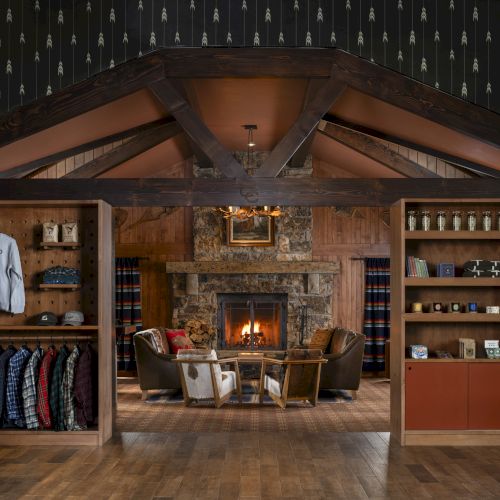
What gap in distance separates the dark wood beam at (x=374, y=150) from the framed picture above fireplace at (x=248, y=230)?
8.46 feet

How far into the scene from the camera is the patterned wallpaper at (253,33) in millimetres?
6582

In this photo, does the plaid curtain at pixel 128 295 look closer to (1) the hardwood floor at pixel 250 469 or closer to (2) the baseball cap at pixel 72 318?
(1) the hardwood floor at pixel 250 469

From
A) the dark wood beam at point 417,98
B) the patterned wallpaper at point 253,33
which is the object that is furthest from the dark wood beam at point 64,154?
the dark wood beam at point 417,98

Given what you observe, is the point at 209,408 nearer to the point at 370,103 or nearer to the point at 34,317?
the point at 34,317

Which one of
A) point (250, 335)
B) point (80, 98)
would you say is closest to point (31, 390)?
point (80, 98)

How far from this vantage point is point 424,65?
6.58 meters

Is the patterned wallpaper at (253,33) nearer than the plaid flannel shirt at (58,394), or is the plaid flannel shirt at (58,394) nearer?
the patterned wallpaper at (253,33)

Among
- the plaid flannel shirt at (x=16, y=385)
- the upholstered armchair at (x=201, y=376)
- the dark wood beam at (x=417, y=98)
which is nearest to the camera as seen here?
the dark wood beam at (x=417, y=98)

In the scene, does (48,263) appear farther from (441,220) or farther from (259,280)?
(259,280)

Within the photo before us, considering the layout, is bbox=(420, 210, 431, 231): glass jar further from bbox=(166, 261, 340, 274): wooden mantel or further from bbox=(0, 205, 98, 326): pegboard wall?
bbox=(166, 261, 340, 274): wooden mantel

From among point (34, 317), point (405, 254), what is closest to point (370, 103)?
point (405, 254)

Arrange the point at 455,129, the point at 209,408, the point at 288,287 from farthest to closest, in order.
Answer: the point at 288,287, the point at 209,408, the point at 455,129

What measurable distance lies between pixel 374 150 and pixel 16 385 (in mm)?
5411

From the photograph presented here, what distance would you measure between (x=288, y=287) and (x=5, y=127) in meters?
6.72
